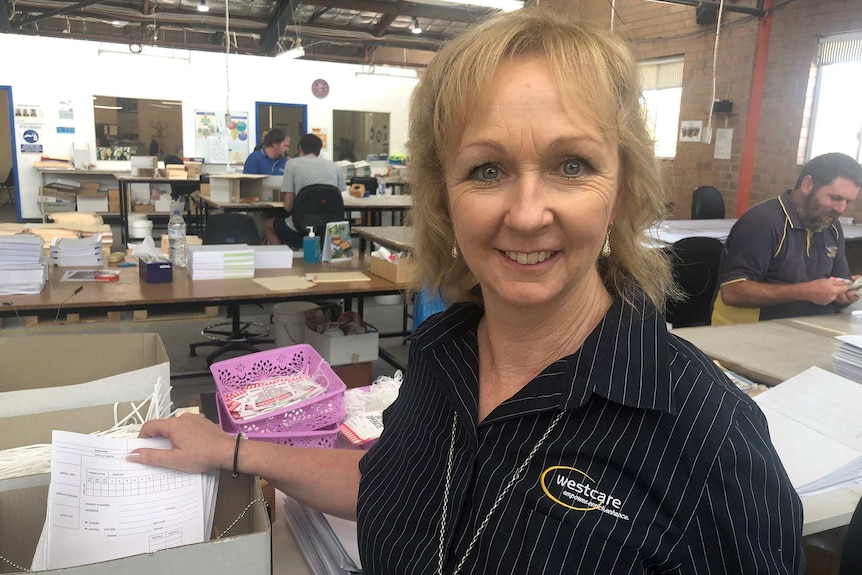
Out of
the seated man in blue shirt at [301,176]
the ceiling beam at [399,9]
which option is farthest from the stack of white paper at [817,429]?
→ the ceiling beam at [399,9]

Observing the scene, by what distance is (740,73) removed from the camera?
7.16 m

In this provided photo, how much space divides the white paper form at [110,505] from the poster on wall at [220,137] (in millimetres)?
10847

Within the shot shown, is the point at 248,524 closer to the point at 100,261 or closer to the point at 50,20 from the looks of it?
the point at 100,261

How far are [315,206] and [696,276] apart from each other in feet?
11.4

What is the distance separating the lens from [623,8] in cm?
859

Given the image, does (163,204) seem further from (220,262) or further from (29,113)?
(220,262)

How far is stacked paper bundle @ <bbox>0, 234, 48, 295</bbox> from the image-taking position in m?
2.94

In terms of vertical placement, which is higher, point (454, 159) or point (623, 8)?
point (623, 8)

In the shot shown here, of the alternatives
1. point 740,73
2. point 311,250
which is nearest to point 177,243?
point 311,250

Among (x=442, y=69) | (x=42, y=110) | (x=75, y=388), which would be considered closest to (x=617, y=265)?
(x=442, y=69)

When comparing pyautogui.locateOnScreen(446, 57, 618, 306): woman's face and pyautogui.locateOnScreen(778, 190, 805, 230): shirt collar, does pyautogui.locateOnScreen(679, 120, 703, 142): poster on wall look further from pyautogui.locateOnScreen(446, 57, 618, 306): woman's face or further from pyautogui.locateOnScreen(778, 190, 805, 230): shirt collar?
pyautogui.locateOnScreen(446, 57, 618, 306): woman's face

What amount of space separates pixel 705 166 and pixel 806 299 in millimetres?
5260

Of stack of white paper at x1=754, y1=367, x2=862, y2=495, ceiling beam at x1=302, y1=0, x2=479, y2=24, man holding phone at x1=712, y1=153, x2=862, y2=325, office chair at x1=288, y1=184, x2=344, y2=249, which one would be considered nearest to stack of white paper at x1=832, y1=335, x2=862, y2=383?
stack of white paper at x1=754, y1=367, x2=862, y2=495

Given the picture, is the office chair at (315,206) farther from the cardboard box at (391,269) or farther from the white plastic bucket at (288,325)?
the cardboard box at (391,269)
